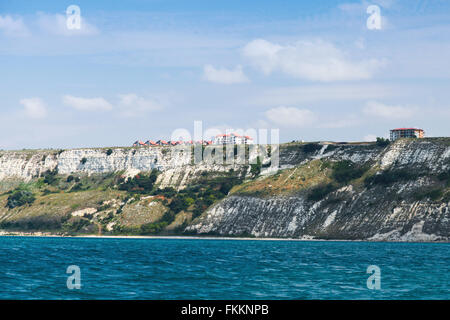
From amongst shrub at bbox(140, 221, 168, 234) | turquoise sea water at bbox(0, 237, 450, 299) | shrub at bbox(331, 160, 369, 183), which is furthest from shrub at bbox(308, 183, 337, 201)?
turquoise sea water at bbox(0, 237, 450, 299)

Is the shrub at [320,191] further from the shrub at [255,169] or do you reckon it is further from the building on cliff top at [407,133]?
the building on cliff top at [407,133]

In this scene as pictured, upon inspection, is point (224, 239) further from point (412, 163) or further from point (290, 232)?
point (412, 163)

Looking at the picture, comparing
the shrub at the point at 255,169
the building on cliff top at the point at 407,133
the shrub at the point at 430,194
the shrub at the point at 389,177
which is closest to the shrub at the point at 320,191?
the shrub at the point at 389,177

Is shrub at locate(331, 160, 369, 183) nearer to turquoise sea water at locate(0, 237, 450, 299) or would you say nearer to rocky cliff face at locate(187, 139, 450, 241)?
rocky cliff face at locate(187, 139, 450, 241)

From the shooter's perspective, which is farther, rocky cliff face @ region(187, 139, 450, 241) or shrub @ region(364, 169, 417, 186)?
shrub @ region(364, 169, 417, 186)

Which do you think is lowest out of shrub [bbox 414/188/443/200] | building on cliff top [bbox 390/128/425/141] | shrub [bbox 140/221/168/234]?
shrub [bbox 140/221/168/234]
